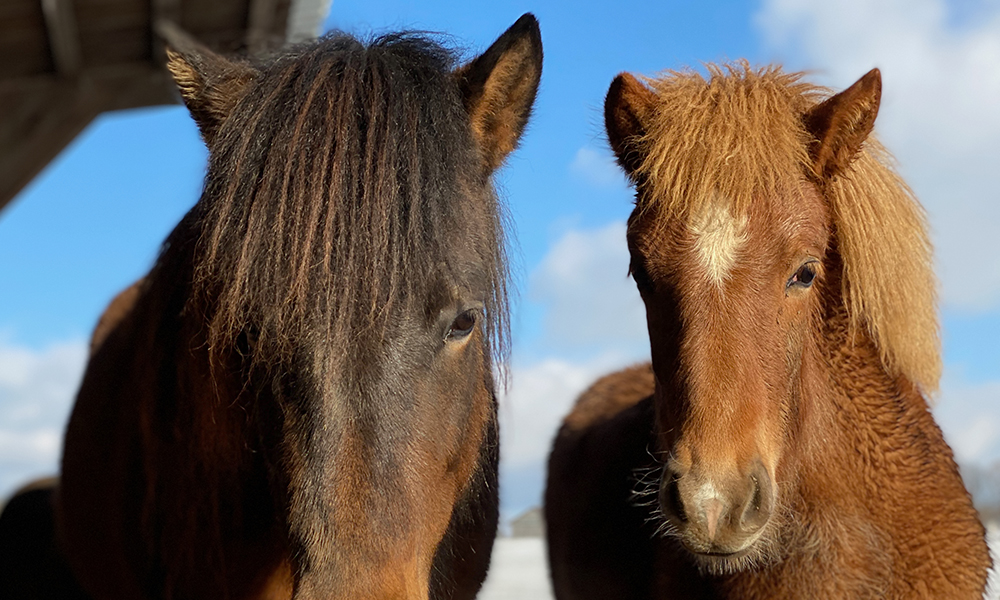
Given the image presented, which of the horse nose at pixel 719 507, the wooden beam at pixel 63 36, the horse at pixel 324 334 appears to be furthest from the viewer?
the wooden beam at pixel 63 36

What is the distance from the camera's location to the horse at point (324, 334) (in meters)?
1.99

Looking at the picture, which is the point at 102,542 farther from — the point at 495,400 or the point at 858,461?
the point at 858,461

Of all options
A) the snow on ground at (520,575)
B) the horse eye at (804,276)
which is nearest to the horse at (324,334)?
the horse eye at (804,276)

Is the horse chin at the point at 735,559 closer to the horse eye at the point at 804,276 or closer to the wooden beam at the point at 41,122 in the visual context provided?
the horse eye at the point at 804,276

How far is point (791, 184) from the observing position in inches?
113

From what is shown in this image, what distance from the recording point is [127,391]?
301 centimetres

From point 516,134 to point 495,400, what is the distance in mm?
901

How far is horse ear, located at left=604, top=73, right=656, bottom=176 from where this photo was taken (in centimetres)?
317

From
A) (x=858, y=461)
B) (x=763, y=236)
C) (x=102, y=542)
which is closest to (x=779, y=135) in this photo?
(x=763, y=236)

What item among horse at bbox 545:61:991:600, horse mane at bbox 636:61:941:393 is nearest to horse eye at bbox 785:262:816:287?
horse at bbox 545:61:991:600

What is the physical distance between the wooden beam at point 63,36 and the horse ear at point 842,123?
4.71 meters

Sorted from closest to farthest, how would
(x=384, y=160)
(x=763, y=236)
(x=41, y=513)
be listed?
(x=384, y=160), (x=763, y=236), (x=41, y=513)

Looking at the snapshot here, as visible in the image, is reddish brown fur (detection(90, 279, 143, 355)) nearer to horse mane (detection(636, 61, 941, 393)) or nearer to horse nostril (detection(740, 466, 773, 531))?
horse mane (detection(636, 61, 941, 393))

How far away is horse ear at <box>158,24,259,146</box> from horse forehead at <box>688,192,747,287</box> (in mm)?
1428
